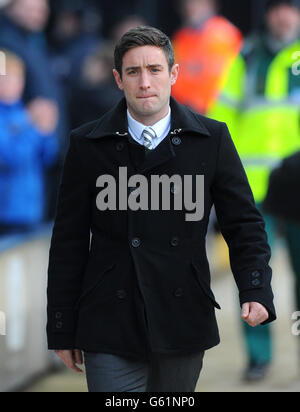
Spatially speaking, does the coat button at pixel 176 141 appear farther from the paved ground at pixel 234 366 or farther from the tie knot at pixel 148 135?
the paved ground at pixel 234 366

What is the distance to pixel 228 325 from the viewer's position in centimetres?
728

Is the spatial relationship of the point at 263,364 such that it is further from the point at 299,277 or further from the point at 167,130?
the point at 167,130

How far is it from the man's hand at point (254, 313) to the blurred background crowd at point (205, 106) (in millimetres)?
2407

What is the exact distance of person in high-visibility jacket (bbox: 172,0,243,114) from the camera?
7.27 m

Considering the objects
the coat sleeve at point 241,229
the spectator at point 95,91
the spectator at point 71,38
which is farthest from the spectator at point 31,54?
the coat sleeve at point 241,229

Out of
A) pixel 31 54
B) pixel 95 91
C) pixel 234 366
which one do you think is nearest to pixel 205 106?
pixel 95 91

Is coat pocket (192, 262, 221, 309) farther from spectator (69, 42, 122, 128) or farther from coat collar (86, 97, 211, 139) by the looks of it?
spectator (69, 42, 122, 128)

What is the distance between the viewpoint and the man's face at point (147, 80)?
3.02 metres

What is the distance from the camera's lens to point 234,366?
608cm

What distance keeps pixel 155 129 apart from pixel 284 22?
9.13ft

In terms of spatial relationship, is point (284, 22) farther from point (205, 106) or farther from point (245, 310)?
point (245, 310)

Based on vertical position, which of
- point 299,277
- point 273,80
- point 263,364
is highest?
point 273,80

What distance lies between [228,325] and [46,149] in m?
1.91

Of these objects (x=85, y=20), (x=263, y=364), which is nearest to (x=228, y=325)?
(x=263, y=364)
